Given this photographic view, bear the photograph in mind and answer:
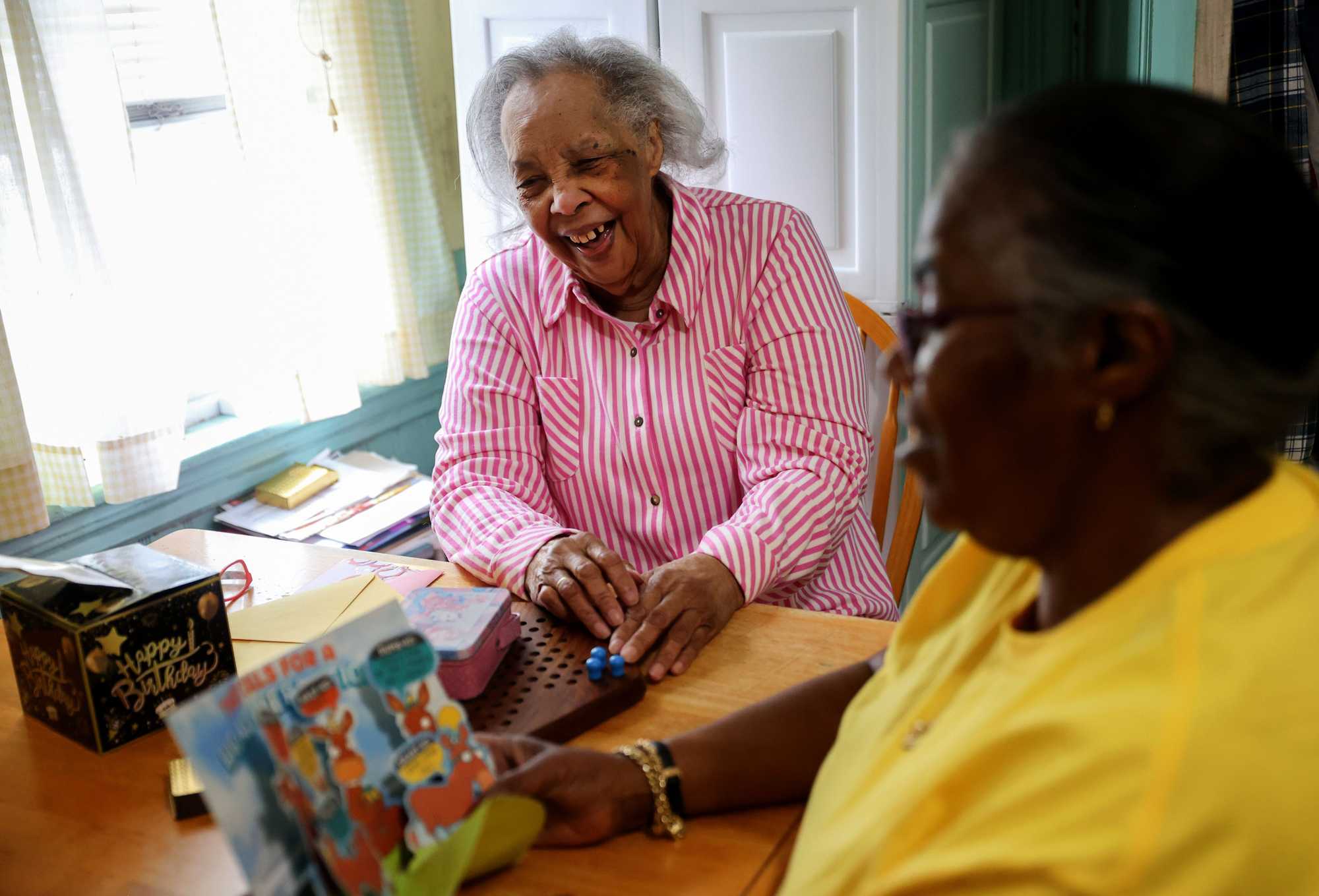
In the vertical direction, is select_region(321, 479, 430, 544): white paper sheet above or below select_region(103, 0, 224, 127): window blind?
below

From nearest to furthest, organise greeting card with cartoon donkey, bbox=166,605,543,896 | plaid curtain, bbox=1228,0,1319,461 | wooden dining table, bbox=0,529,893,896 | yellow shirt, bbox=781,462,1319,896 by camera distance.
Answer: yellow shirt, bbox=781,462,1319,896 → greeting card with cartoon donkey, bbox=166,605,543,896 → wooden dining table, bbox=0,529,893,896 → plaid curtain, bbox=1228,0,1319,461

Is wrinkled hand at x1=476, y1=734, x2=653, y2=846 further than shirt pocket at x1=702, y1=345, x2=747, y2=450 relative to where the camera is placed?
No

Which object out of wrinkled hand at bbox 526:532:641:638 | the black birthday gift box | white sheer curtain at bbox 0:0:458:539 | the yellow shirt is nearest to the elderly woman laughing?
wrinkled hand at bbox 526:532:641:638

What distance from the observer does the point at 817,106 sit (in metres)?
2.42

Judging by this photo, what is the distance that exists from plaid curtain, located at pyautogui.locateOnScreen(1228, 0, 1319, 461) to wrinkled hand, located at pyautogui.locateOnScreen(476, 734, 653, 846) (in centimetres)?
159

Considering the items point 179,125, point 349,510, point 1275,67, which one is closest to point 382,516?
point 349,510

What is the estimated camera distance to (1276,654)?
2.04ft

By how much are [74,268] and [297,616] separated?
1.00 meters

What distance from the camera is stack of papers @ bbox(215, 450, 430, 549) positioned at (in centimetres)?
237

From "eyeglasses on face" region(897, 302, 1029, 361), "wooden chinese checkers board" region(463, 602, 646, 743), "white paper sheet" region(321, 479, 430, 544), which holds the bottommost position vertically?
"white paper sheet" region(321, 479, 430, 544)

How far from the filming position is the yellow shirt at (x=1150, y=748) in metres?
0.60

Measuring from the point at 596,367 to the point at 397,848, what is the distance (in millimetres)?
1037

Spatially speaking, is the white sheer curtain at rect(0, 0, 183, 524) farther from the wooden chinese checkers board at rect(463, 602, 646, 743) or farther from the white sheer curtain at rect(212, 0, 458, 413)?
the wooden chinese checkers board at rect(463, 602, 646, 743)

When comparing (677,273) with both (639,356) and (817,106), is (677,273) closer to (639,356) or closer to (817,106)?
(639,356)
